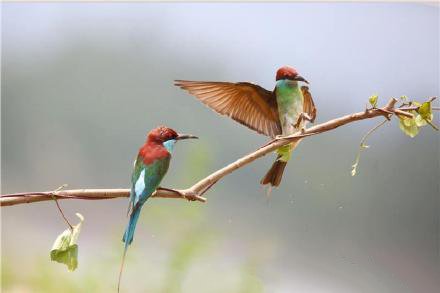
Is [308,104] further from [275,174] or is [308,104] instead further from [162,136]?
[162,136]

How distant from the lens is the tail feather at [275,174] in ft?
3.75

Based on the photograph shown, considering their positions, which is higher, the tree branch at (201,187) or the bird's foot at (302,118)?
the bird's foot at (302,118)

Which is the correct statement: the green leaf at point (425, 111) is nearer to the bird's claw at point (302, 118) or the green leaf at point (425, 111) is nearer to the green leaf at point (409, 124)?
the green leaf at point (409, 124)

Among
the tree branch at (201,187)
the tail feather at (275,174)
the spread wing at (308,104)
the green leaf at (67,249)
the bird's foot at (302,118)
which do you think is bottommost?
the green leaf at (67,249)

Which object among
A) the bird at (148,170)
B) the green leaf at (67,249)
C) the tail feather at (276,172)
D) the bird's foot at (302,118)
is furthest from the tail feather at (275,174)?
the green leaf at (67,249)

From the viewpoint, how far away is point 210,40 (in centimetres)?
125

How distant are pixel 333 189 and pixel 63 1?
69cm

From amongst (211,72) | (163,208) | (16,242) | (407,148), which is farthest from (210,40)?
(16,242)

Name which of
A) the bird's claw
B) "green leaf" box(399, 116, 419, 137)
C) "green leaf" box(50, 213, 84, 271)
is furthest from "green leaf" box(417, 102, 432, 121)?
"green leaf" box(50, 213, 84, 271)

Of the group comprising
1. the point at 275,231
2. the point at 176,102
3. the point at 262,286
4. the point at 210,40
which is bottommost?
the point at 262,286

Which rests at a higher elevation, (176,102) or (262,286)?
(176,102)

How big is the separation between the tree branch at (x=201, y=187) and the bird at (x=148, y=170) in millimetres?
24

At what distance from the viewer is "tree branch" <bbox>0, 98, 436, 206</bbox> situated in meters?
0.90

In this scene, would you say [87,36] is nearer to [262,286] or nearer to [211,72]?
[211,72]
